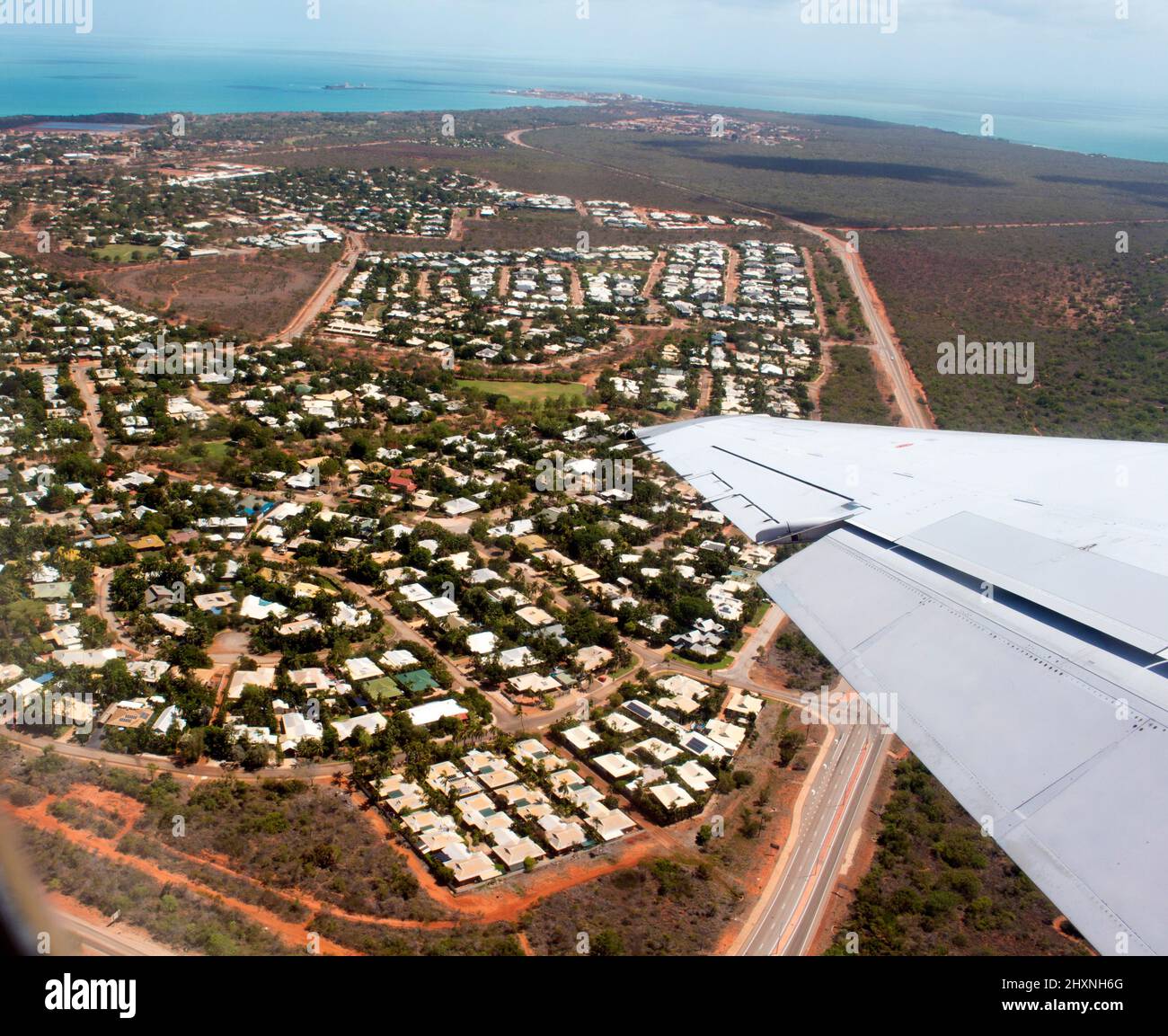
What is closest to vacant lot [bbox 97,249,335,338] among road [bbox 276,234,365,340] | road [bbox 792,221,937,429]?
road [bbox 276,234,365,340]

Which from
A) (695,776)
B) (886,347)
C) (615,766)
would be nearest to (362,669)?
(615,766)

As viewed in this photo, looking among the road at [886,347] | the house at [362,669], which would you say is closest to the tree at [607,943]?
the house at [362,669]

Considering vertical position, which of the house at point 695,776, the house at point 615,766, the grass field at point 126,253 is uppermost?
the grass field at point 126,253

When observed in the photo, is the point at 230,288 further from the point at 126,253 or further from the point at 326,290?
the point at 126,253

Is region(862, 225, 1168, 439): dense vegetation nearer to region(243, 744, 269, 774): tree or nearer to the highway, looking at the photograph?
the highway

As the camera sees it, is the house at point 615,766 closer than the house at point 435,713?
Yes

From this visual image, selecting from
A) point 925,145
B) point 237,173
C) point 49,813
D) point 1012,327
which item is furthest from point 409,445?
point 925,145

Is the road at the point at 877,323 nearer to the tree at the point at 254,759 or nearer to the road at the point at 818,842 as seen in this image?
the road at the point at 818,842
